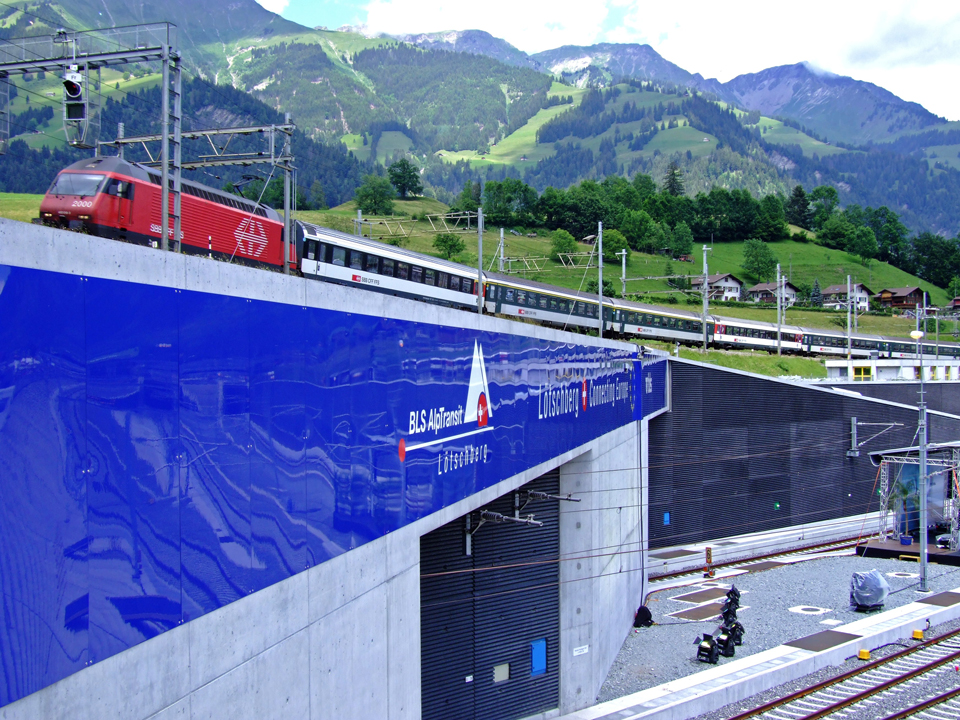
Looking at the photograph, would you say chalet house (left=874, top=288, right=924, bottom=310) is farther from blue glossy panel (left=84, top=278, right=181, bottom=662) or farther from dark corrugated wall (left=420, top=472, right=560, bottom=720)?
blue glossy panel (left=84, top=278, right=181, bottom=662)

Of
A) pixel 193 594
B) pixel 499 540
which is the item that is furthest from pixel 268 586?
pixel 499 540

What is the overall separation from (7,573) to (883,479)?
126 ft

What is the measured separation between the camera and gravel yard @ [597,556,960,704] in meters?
20.8

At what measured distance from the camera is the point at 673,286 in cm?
10562

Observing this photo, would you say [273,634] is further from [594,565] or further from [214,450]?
[594,565]

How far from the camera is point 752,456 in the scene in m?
36.7

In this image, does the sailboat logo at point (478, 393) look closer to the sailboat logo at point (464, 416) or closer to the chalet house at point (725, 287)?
the sailboat logo at point (464, 416)

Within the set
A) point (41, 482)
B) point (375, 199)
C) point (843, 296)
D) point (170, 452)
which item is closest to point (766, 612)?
point (170, 452)

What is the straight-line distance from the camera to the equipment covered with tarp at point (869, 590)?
2534cm

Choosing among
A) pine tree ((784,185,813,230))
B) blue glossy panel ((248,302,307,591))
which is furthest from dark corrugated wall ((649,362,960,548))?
pine tree ((784,185,813,230))

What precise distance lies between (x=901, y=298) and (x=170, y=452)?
145766 millimetres

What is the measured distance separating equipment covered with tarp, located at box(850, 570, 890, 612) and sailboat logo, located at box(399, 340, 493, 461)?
1815 cm

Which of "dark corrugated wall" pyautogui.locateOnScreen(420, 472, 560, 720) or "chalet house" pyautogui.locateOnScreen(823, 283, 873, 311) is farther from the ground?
"chalet house" pyautogui.locateOnScreen(823, 283, 873, 311)

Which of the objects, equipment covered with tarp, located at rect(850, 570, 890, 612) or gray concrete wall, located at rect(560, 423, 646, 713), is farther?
equipment covered with tarp, located at rect(850, 570, 890, 612)
